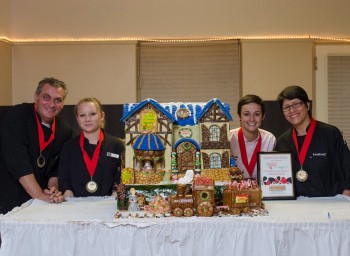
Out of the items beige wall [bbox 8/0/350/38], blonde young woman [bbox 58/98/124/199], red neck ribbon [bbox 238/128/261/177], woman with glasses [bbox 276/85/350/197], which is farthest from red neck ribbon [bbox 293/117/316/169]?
beige wall [bbox 8/0/350/38]

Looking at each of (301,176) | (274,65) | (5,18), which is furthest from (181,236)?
(5,18)

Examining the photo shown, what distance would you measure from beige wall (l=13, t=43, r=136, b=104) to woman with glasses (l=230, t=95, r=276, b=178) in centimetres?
214

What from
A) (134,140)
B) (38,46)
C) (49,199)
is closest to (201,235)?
(134,140)

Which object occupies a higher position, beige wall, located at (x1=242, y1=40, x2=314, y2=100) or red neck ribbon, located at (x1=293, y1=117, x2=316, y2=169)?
beige wall, located at (x1=242, y1=40, x2=314, y2=100)

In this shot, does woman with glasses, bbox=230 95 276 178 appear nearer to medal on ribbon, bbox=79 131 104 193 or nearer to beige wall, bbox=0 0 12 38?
medal on ribbon, bbox=79 131 104 193

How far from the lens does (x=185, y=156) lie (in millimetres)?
2650

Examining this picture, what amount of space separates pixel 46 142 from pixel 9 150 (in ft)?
0.84

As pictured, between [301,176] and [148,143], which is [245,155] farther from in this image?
[148,143]

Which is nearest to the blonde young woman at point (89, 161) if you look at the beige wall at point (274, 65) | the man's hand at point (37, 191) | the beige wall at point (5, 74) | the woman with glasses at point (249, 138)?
the man's hand at point (37, 191)

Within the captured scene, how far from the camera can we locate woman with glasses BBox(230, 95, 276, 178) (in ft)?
9.92

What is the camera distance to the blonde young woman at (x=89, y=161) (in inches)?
107

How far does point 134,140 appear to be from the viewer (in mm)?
2594

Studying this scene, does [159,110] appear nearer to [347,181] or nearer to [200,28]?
[347,181]

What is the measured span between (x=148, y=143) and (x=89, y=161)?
1.44 feet
